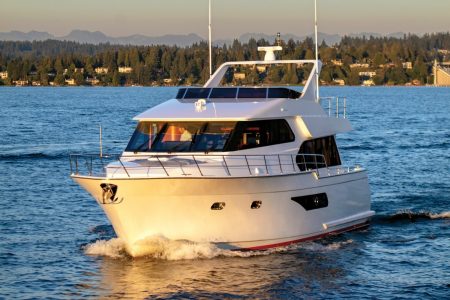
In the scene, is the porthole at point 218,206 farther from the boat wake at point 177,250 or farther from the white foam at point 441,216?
the white foam at point 441,216

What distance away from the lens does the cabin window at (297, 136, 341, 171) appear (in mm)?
25703

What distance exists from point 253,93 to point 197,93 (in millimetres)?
1430

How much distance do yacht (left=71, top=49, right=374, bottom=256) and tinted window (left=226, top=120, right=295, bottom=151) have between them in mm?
24

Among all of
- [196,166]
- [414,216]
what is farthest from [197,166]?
[414,216]

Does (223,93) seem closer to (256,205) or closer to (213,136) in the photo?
(213,136)

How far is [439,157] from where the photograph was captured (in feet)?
167

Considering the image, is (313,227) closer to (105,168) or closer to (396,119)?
(105,168)

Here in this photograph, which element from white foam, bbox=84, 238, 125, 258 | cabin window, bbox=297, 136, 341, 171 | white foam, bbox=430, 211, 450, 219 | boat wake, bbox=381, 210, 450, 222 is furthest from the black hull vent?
white foam, bbox=430, 211, 450, 219

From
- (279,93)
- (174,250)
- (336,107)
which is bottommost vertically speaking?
(174,250)

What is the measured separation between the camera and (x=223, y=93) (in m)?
26.5

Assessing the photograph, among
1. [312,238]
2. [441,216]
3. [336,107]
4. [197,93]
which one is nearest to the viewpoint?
[312,238]

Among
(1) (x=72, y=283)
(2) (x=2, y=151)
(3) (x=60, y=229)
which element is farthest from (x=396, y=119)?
(1) (x=72, y=283)

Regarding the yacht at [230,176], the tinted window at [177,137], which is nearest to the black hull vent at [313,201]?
the yacht at [230,176]

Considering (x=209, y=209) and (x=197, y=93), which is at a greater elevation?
(x=197, y=93)
